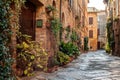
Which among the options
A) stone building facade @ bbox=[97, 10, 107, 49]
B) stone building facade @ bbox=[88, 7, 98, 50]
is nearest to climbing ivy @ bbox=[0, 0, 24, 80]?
stone building facade @ bbox=[88, 7, 98, 50]

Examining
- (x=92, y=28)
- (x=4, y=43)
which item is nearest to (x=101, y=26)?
(x=92, y=28)

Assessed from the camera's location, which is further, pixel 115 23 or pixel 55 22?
pixel 115 23

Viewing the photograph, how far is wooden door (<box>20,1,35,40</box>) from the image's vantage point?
33.4 ft

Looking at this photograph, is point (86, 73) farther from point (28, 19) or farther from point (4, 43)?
point (4, 43)

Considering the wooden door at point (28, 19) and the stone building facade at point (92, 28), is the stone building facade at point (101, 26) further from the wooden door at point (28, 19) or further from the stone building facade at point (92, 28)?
the wooden door at point (28, 19)

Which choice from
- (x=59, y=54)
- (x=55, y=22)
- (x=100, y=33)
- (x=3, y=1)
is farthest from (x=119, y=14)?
(x=100, y=33)

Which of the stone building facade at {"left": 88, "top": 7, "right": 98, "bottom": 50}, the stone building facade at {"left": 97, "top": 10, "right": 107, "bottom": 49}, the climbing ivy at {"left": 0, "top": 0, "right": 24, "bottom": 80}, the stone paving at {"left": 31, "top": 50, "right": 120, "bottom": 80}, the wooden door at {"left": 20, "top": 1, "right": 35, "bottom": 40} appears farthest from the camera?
the stone building facade at {"left": 97, "top": 10, "right": 107, "bottom": 49}

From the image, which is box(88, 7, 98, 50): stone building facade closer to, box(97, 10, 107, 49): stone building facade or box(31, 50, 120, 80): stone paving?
box(97, 10, 107, 49): stone building facade

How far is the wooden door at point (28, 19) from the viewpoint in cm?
1018

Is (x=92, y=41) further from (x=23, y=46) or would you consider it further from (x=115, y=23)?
(x=23, y=46)

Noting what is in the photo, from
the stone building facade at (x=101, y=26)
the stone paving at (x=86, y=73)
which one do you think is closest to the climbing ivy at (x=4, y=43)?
the stone paving at (x=86, y=73)

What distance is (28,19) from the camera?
10.5m

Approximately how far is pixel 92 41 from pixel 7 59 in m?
50.0

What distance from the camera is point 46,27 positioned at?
10977 millimetres
